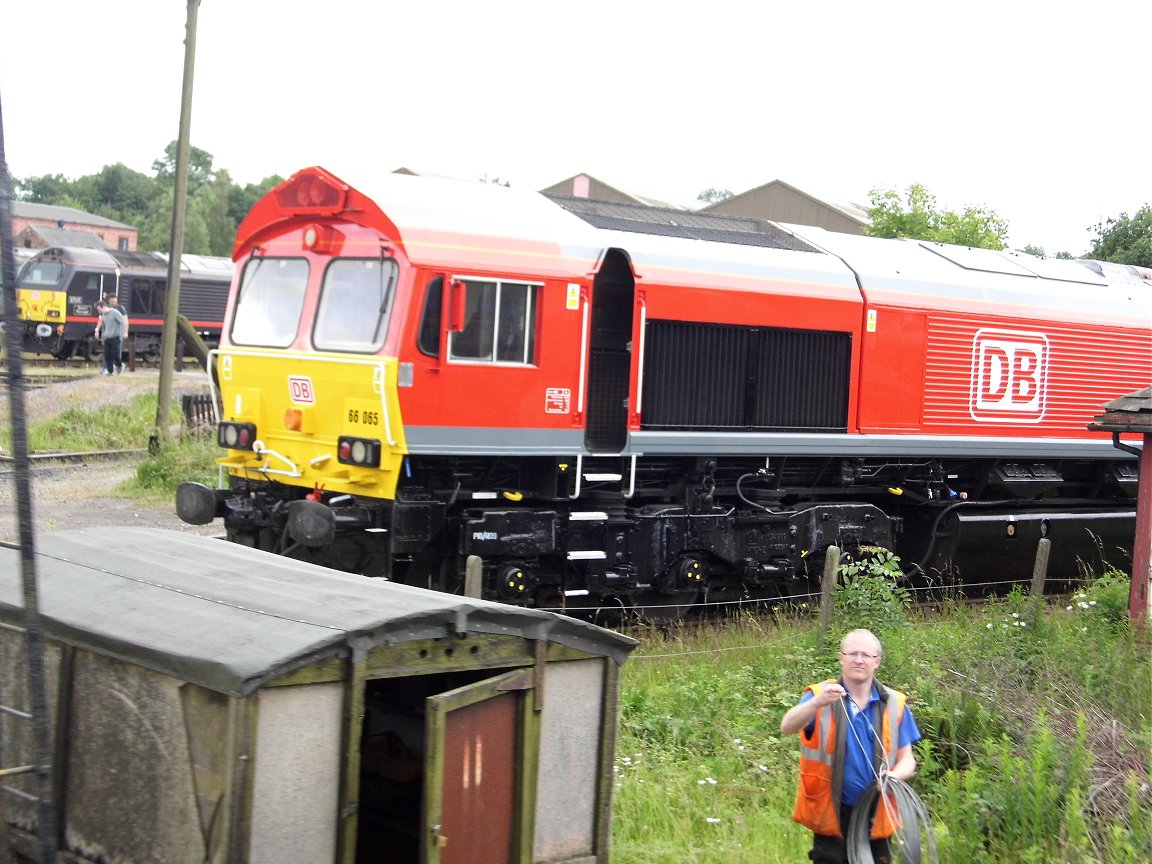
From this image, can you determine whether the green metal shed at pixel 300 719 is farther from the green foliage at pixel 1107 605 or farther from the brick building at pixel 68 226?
the brick building at pixel 68 226

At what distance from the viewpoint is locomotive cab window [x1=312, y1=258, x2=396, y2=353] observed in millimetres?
10125

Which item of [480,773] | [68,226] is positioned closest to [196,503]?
[480,773]

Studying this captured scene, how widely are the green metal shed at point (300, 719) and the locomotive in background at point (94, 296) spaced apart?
1090 inches

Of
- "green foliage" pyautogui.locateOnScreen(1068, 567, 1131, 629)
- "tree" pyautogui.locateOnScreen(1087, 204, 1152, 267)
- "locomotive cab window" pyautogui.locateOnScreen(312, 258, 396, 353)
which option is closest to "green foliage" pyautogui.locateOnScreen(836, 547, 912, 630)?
"green foliage" pyautogui.locateOnScreen(1068, 567, 1131, 629)

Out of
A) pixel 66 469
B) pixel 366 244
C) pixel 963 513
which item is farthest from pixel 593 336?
pixel 66 469

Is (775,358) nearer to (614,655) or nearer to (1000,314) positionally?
(1000,314)

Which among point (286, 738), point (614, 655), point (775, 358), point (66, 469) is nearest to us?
point (286, 738)

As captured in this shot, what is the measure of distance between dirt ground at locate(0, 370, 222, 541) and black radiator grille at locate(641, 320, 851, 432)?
231 inches

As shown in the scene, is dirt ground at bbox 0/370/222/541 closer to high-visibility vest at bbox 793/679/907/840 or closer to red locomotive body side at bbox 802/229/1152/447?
red locomotive body side at bbox 802/229/1152/447

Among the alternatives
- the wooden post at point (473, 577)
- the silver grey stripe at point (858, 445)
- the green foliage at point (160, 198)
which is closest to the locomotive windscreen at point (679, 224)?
the silver grey stripe at point (858, 445)

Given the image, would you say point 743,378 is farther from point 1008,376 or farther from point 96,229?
point 96,229

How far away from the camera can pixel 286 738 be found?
4543mm

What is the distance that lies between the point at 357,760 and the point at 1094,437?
12.1 metres

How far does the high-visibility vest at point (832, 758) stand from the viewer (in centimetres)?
539
